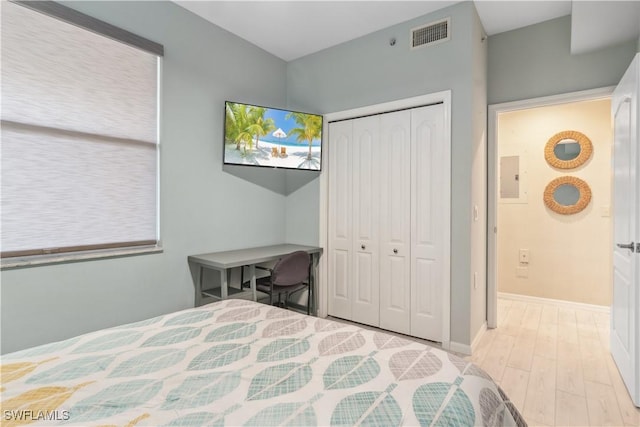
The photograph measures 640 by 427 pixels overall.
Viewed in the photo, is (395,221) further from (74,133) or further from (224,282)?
(74,133)

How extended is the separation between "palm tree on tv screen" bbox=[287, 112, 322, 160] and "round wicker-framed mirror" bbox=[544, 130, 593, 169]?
2.99 m

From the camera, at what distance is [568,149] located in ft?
13.1

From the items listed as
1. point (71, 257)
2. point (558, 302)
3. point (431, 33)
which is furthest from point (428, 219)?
point (71, 257)

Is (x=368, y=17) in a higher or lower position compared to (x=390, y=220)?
higher

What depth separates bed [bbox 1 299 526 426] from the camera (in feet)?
2.90

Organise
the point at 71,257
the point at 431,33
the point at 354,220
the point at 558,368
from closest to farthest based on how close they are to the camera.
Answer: the point at 71,257 < the point at 558,368 < the point at 431,33 < the point at 354,220

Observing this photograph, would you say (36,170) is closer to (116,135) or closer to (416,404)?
(116,135)

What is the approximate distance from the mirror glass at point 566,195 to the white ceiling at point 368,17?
1.83 meters

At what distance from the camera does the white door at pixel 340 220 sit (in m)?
3.43

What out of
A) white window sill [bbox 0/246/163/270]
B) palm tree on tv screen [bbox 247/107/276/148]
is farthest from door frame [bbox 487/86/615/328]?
white window sill [bbox 0/246/163/270]

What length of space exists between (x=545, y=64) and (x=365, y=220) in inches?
86.4

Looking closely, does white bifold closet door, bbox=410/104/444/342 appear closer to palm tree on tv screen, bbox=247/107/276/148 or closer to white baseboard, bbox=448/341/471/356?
white baseboard, bbox=448/341/471/356

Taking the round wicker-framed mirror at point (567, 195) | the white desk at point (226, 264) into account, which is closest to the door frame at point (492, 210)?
the round wicker-framed mirror at point (567, 195)

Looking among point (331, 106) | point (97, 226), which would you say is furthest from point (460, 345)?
point (97, 226)
